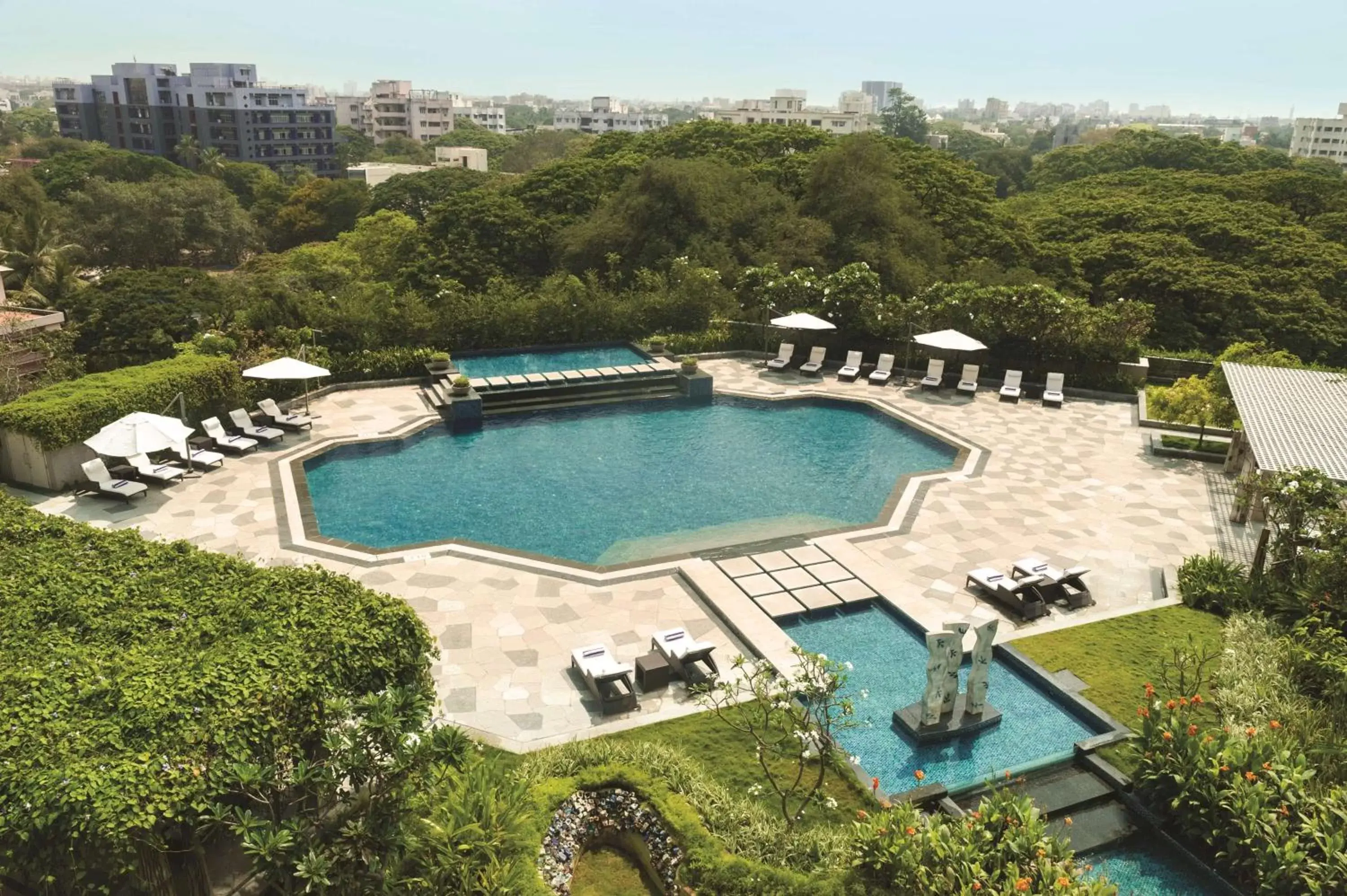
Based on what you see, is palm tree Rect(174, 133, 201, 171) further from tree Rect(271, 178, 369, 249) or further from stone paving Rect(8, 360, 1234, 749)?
stone paving Rect(8, 360, 1234, 749)

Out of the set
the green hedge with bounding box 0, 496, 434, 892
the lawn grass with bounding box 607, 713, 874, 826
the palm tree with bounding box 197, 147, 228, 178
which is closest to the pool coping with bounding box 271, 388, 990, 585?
the lawn grass with bounding box 607, 713, 874, 826

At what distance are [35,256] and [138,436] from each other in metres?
30.0

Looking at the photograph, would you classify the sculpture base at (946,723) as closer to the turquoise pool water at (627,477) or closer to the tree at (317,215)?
the turquoise pool water at (627,477)

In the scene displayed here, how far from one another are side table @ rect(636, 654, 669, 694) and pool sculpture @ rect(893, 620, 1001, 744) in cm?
287

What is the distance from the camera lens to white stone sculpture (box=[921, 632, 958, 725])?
32.7ft

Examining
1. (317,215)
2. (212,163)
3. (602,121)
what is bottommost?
(317,215)

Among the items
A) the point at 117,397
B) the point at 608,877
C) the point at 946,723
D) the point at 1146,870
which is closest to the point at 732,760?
the point at 608,877

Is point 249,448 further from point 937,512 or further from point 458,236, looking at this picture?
point 458,236

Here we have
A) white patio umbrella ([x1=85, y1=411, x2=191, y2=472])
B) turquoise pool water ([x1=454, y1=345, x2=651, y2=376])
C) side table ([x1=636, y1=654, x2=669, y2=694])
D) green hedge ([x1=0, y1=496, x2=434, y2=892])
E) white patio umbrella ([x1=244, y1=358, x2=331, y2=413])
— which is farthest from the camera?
turquoise pool water ([x1=454, y1=345, x2=651, y2=376])

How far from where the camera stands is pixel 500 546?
15.4m

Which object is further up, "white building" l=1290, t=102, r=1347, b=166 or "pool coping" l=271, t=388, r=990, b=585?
"white building" l=1290, t=102, r=1347, b=166

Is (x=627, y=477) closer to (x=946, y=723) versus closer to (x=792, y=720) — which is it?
(x=946, y=723)

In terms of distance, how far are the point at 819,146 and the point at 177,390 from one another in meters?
35.5

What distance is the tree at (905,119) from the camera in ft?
517
